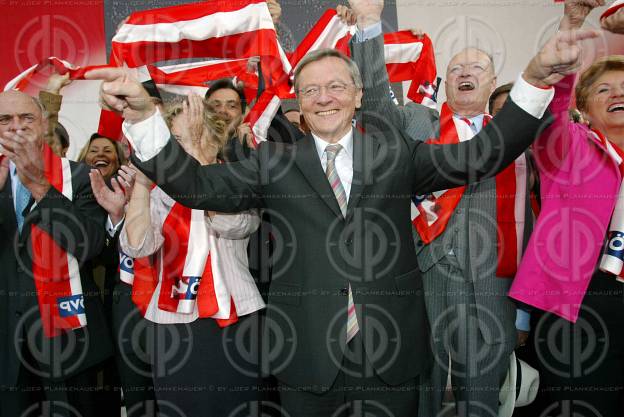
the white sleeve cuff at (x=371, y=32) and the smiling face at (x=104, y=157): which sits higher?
the white sleeve cuff at (x=371, y=32)

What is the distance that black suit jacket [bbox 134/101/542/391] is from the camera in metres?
1.33

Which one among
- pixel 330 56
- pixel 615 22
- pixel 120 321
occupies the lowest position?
pixel 120 321

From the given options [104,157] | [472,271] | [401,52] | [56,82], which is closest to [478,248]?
[472,271]

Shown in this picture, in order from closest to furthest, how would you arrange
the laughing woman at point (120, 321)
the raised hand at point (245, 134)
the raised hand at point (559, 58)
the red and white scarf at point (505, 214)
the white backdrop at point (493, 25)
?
A: 1. the raised hand at point (559, 58)
2. the red and white scarf at point (505, 214)
3. the laughing woman at point (120, 321)
4. the raised hand at point (245, 134)
5. the white backdrop at point (493, 25)

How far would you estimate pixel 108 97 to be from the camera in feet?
3.99

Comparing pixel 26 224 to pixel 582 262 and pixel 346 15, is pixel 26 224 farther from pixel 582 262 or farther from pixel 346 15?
pixel 582 262

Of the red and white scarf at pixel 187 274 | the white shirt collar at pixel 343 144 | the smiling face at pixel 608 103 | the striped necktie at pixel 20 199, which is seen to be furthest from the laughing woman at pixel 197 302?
the smiling face at pixel 608 103

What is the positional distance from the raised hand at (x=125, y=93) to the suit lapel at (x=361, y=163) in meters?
0.47

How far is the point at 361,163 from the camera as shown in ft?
4.48

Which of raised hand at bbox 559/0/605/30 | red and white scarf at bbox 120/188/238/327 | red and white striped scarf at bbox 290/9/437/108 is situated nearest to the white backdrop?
red and white striped scarf at bbox 290/9/437/108

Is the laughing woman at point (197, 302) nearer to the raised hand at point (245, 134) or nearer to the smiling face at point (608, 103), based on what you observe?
the raised hand at point (245, 134)

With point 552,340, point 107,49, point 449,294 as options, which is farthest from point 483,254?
point 107,49

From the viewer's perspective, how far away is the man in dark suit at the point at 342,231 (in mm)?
1331

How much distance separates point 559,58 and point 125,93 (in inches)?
35.1
